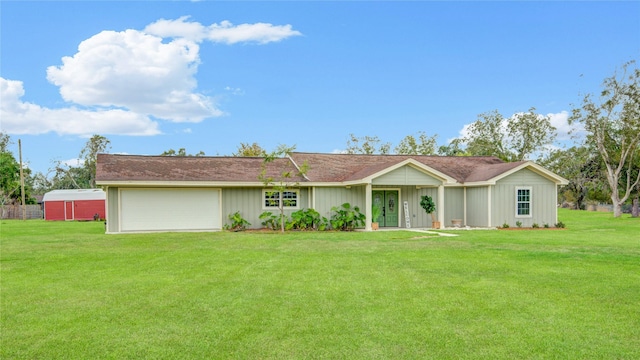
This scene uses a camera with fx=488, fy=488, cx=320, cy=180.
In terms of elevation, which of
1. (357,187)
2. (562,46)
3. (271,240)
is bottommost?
(271,240)

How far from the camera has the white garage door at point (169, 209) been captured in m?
20.8

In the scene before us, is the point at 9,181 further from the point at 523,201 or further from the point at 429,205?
the point at 523,201

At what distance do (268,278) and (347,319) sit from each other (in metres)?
3.08

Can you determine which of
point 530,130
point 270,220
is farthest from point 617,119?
point 270,220

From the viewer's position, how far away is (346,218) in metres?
21.0

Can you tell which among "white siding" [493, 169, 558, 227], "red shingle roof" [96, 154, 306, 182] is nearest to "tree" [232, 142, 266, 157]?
"red shingle roof" [96, 154, 306, 182]

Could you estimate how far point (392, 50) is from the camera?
23953 mm

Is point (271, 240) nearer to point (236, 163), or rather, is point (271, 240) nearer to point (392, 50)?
point (236, 163)

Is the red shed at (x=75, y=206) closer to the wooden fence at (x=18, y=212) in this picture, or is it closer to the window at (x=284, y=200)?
the wooden fence at (x=18, y=212)

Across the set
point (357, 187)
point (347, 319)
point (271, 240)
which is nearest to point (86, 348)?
point (347, 319)

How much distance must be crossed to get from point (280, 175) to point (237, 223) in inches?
125

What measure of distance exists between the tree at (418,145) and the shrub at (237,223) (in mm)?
30754

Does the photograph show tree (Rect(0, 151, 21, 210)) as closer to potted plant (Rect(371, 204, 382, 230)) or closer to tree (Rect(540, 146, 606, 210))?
potted plant (Rect(371, 204, 382, 230))

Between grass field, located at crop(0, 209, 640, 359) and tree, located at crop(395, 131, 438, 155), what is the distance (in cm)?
3716
